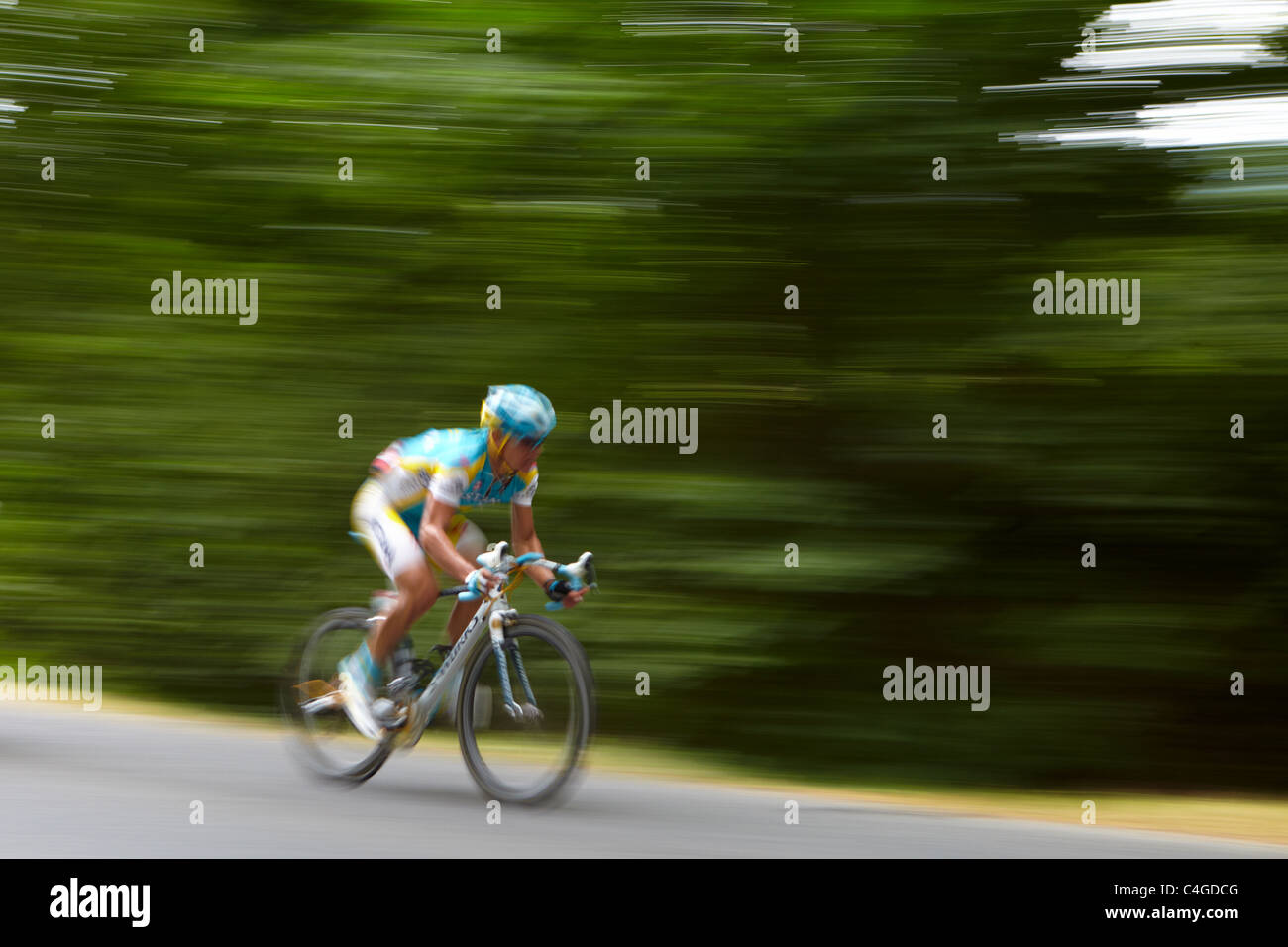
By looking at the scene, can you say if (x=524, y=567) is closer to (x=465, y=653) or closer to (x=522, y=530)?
(x=522, y=530)

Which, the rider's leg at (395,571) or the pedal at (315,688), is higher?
the rider's leg at (395,571)

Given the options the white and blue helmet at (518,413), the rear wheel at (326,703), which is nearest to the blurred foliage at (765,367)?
the rear wheel at (326,703)

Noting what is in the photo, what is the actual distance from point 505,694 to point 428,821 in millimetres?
591

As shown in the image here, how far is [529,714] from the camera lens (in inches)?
205

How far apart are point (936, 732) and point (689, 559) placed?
1659mm

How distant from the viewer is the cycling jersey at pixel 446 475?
207 inches

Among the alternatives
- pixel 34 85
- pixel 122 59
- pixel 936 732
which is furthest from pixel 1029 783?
pixel 34 85

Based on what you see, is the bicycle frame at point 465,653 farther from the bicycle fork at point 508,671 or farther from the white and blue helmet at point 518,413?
the white and blue helmet at point 518,413

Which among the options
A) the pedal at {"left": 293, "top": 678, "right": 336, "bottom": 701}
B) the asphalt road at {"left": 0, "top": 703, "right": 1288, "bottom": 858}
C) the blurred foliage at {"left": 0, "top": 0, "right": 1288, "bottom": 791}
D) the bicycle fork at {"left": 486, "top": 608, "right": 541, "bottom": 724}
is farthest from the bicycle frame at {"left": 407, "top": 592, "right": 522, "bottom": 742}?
the blurred foliage at {"left": 0, "top": 0, "right": 1288, "bottom": 791}

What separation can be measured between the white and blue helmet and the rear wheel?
117 centimetres

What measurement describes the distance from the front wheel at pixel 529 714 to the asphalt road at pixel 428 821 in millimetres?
147

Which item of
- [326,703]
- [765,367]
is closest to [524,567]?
[326,703]

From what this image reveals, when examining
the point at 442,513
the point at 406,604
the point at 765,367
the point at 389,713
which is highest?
the point at 765,367

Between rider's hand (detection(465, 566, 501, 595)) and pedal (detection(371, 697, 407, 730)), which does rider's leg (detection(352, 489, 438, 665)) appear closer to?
pedal (detection(371, 697, 407, 730))
